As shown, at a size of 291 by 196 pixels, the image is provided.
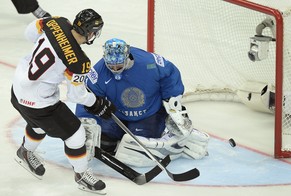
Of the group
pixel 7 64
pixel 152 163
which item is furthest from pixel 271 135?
pixel 7 64

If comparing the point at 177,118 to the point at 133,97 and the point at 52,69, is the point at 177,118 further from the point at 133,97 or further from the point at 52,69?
the point at 52,69

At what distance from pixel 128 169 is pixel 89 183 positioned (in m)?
0.28

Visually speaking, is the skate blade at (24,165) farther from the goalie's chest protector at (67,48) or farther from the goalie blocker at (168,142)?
the goalie's chest protector at (67,48)

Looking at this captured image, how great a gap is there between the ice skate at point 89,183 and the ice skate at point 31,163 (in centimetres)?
23

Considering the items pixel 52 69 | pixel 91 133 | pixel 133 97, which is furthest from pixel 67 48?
pixel 133 97

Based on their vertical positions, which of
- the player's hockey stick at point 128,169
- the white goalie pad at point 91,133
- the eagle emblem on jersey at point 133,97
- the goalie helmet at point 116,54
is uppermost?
the goalie helmet at point 116,54

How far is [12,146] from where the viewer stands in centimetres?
473

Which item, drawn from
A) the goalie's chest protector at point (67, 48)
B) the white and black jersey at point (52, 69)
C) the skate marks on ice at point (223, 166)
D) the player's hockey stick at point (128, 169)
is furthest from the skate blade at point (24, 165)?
the goalie's chest protector at point (67, 48)

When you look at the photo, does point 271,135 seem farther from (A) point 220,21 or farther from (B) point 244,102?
(A) point 220,21

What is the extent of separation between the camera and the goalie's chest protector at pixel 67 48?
3.86 m

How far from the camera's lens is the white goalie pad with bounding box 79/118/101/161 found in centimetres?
436

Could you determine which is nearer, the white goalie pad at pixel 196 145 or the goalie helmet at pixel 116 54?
the goalie helmet at pixel 116 54

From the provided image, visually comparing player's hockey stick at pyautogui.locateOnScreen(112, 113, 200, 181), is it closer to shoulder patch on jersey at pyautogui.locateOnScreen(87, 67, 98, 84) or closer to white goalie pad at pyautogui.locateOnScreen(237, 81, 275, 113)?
shoulder patch on jersey at pyautogui.locateOnScreen(87, 67, 98, 84)

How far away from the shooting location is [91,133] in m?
4.37
